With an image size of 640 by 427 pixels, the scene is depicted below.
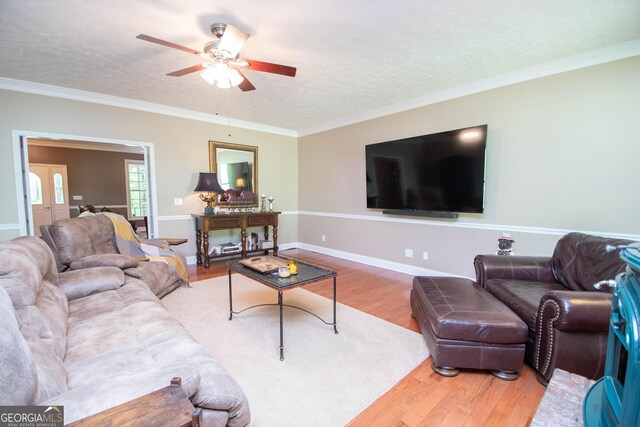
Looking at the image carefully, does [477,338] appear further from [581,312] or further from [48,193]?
[48,193]

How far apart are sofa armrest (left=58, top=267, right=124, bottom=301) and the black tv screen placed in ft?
11.4

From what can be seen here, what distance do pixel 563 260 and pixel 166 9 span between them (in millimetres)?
3834

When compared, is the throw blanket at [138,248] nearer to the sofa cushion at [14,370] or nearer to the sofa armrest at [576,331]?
the sofa cushion at [14,370]

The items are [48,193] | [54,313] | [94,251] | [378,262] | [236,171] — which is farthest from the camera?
[48,193]

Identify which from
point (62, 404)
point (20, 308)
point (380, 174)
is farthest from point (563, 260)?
point (20, 308)

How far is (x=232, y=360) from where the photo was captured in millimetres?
2080

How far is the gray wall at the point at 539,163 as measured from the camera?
261cm

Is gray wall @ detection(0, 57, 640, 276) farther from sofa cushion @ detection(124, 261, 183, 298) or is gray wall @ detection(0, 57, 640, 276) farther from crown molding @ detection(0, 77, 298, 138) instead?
sofa cushion @ detection(124, 261, 183, 298)

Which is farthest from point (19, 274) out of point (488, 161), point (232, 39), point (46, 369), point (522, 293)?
point (488, 161)

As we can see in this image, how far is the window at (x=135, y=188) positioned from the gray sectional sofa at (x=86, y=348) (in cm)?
654

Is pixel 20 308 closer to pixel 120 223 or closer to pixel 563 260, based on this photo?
pixel 120 223

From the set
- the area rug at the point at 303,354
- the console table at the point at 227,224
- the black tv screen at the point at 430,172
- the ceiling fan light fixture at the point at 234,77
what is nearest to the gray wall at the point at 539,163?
the black tv screen at the point at 430,172

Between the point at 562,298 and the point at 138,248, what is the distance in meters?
4.09

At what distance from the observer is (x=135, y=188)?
7945 mm
